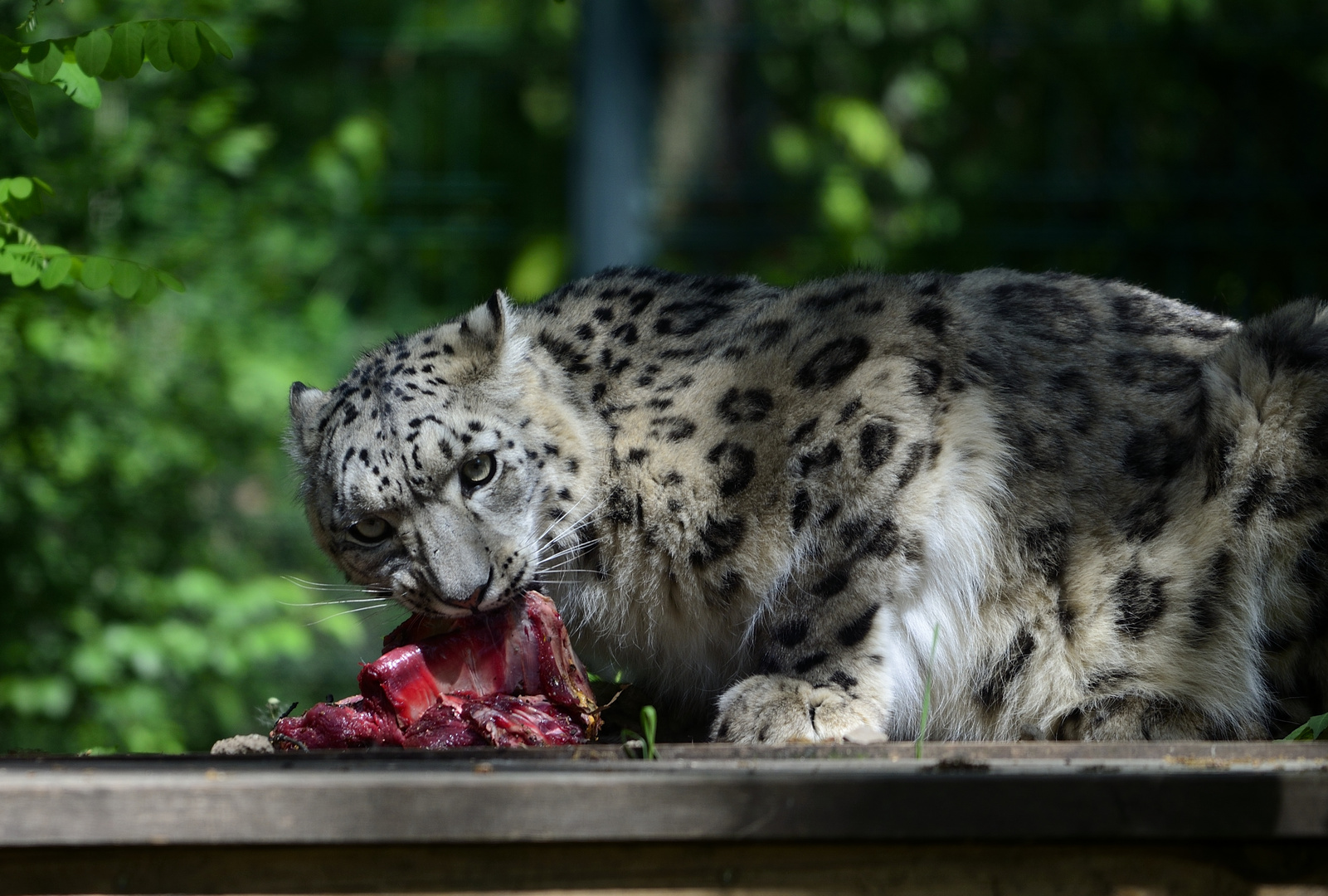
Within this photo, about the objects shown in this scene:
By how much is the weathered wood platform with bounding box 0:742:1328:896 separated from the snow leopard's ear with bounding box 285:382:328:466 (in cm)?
173

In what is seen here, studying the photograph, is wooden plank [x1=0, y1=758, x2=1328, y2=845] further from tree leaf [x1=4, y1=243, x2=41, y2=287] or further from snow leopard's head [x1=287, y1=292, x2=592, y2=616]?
tree leaf [x1=4, y1=243, x2=41, y2=287]

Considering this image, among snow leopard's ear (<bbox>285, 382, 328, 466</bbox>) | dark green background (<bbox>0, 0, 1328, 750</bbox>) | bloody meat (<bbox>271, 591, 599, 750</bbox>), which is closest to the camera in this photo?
bloody meat (<bbox>271, 591, 599, 750</bbox>)

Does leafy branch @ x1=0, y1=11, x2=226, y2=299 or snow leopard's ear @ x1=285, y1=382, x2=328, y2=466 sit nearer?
leafy branch @ x1=0, y1=11, x2=226, y2=299

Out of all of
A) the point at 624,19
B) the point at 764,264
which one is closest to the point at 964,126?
the point at 764,264

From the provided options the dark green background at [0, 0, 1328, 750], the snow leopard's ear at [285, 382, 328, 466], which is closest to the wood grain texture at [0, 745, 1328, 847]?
the snow leopard's ear at [285, 382, 328, 466]

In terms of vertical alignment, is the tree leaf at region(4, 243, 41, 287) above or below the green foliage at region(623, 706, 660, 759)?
above

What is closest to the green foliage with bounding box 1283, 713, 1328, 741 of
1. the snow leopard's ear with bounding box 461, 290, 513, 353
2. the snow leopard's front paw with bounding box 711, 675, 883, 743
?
the snow leopard's front paw with bounding box 711, 675, 883, 743

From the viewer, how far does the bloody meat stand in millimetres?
3012

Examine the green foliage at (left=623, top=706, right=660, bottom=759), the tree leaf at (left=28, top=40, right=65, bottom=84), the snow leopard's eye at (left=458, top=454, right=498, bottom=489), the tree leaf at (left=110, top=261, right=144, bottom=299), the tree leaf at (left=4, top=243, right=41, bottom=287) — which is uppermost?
the tree leaf at (left=28, top=40, right=65, bottom=84)

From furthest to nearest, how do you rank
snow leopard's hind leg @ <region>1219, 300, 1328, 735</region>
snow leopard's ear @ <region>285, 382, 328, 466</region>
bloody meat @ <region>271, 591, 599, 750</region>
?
snow leopard's ear @ <region>285, 382, 328, 466</region>, snow leopard's hind leg @ <region>1219, 300, 1328, 735</region>, bloody meat @ <region>271, 591, 599, 750</region>

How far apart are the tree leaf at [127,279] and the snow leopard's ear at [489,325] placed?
0.88 meters

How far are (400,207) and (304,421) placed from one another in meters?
4.23

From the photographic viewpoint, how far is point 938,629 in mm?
3467

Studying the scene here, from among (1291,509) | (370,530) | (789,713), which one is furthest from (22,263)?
(1291,509)
